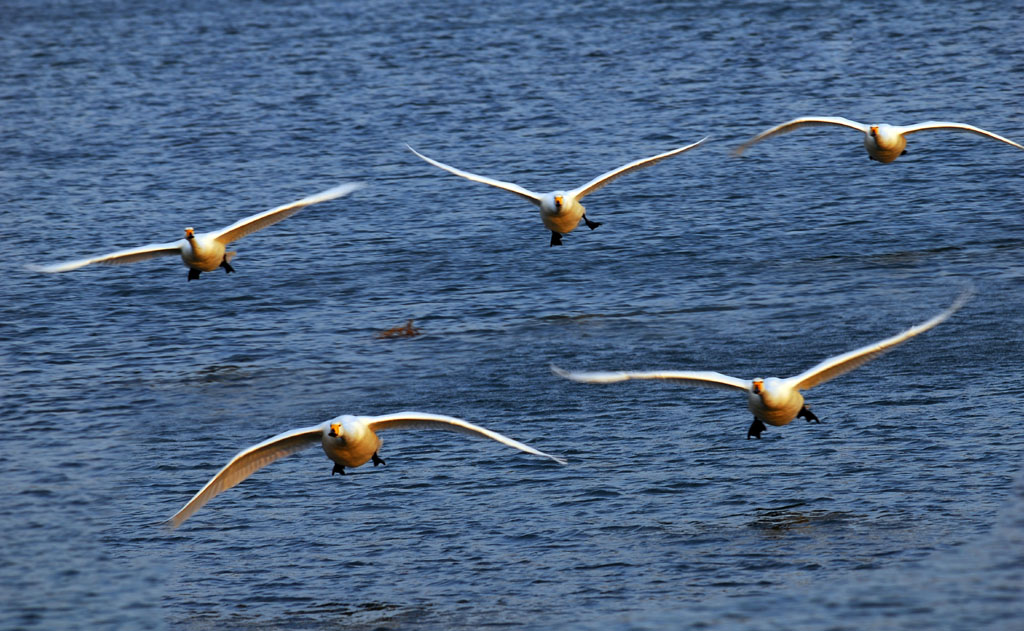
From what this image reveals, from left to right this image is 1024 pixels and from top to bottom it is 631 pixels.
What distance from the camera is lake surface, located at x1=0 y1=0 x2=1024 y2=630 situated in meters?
26.9

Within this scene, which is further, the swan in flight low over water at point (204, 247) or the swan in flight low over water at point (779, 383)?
the swan in flight low over water at point (204, 247)

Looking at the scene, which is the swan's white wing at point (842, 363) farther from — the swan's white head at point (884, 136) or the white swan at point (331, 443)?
the swan's white head at point (884, 136)

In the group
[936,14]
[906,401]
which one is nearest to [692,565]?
[906,401]

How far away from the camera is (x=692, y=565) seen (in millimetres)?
26594

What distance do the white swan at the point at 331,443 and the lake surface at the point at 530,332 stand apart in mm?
2286

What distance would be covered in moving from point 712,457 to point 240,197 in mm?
26984

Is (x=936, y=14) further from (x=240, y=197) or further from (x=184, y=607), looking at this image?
(x=184, y=607)

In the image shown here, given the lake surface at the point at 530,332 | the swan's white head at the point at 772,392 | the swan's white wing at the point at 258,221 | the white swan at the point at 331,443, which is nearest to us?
the white swan at the point at 331,443

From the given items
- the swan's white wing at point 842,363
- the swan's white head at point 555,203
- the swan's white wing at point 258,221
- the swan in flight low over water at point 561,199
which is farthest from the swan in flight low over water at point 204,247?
the swan's white wing at point 842,363

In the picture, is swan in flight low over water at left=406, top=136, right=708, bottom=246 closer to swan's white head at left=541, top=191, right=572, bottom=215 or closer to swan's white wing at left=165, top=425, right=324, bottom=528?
swan's white head at left=541, top=191, right=572, bottom=215

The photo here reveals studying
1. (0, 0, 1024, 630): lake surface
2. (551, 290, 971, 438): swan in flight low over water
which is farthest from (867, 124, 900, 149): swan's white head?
(551, 290, 971, 438): swan in flight low over water

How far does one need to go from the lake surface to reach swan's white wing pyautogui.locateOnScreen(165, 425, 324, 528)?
7.16 feet

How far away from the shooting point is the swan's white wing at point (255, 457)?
82.8 ft

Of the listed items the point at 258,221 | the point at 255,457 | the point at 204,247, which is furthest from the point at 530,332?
the point at 255,457
